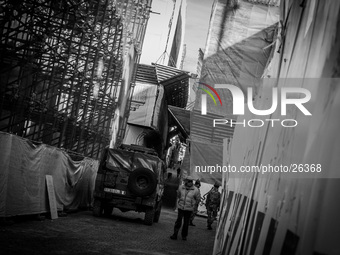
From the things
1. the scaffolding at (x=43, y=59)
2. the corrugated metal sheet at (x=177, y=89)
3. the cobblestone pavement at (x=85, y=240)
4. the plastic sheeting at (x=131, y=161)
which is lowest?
the cobblestone pavement at (x=85, y=240)

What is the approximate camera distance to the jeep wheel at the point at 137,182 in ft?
43.9

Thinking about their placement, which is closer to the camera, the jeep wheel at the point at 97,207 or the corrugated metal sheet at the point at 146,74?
the jeep wheel at the point at 97,207

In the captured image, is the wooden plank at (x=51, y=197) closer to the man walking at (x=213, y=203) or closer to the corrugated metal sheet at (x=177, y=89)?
the man walking at (x=213, y=203)

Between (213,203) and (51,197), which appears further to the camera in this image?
(213,203)

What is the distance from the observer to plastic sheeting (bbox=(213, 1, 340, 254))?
7.98 feet

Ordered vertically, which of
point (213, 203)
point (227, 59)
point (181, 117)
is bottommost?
point (213, 203)

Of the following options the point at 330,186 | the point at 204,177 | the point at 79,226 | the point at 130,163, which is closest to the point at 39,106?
the point at 130,163

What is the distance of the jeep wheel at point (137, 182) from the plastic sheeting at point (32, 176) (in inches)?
74.8

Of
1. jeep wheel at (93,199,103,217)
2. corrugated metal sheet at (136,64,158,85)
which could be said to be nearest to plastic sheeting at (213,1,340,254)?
jeep wheel at (93,199,103,217)

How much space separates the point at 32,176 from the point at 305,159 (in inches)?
323

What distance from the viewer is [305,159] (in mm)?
3014

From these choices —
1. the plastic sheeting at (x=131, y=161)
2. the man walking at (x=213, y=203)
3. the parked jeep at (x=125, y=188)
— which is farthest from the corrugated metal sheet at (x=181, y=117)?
the parked jeep at (x=125, y=188)

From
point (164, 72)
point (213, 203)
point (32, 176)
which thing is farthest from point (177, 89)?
point (32, 176)

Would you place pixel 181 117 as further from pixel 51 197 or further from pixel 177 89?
pixel 51 197
